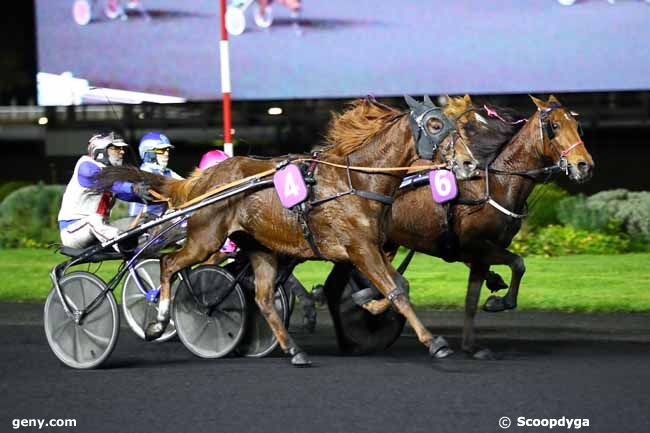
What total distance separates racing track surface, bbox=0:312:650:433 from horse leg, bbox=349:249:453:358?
9.2 inches

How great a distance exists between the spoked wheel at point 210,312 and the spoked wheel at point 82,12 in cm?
885

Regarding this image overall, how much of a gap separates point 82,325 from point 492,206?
2.85m

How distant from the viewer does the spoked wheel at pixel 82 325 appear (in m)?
7.66

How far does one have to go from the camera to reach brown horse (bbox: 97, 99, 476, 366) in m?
7.30

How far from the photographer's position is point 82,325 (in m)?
7.69

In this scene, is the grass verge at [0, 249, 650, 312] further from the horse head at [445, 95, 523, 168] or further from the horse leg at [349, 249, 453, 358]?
the horse leg at [349, 249, 453, 358]

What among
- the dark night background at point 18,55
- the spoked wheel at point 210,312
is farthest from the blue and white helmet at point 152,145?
the dark night background at point 18,55

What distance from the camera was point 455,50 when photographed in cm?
1520

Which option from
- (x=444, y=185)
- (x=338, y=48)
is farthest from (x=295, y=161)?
(x=338, y=48)

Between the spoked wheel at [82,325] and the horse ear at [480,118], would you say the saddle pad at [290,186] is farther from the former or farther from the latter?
the horse ear at [480,118]

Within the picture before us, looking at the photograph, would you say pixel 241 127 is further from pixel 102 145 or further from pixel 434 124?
pixel 434 124

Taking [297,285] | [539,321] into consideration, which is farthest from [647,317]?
[297,285]

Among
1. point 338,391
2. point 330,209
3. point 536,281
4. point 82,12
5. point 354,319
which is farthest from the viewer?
point 82,12

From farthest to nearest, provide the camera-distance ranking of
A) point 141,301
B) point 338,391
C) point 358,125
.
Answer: point 141,301, point 358,125, point 338,391
